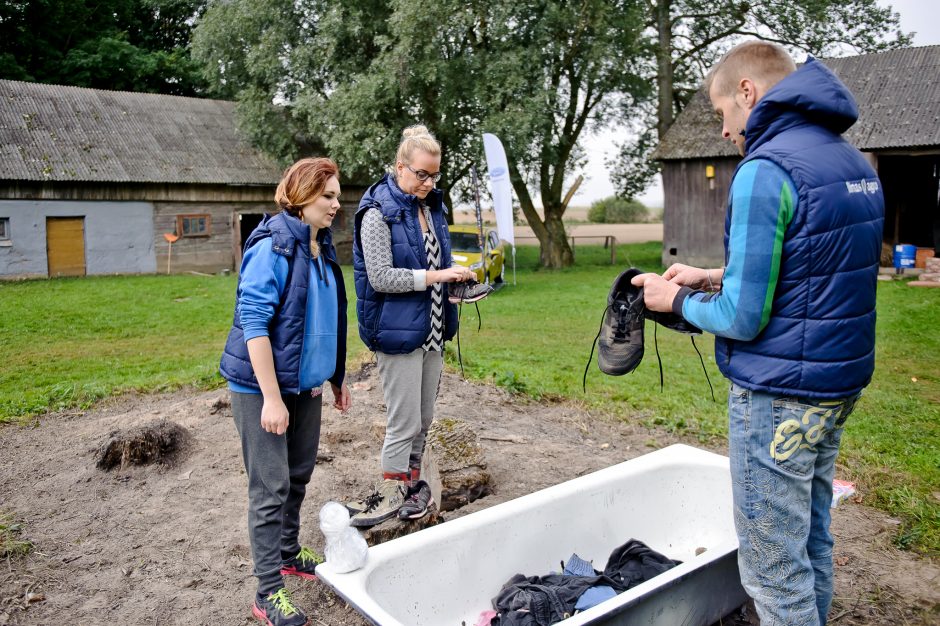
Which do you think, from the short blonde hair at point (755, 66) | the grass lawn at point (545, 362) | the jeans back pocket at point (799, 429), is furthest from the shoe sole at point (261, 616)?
the grass lawn at point (545, 362)

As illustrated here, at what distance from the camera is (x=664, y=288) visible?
8.17 feet

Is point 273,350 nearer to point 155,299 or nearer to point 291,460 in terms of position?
point 291,460

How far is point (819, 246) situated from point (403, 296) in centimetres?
193

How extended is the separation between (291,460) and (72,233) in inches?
751

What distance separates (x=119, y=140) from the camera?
21094 millimetres

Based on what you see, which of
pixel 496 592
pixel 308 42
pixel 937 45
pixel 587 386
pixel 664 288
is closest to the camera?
pixel 664 288

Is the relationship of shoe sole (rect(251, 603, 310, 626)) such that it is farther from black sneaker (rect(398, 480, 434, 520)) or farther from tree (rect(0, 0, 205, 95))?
tree (rect(0, 0, 205, 95))

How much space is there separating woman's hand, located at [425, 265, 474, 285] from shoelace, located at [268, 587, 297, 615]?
1.46 metres

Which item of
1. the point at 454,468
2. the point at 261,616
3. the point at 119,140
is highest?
the point at 119,140

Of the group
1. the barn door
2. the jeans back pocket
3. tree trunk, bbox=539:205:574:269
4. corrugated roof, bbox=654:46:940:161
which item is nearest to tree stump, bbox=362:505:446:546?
the jeans back pocket

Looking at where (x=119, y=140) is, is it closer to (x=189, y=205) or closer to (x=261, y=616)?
(x=189, y=205)

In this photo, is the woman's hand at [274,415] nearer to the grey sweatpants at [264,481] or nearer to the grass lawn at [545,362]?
the grey sweatpants at [264,481]

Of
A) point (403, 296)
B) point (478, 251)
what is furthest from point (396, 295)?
point (478, 251)

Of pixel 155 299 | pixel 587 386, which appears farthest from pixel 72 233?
pixel 587 386
